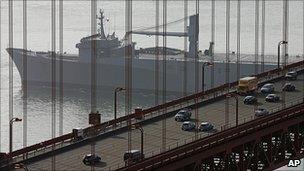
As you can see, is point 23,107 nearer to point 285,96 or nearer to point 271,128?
point 285,96

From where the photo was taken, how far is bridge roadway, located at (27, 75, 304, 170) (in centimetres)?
1540

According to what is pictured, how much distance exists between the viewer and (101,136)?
17.7 metres

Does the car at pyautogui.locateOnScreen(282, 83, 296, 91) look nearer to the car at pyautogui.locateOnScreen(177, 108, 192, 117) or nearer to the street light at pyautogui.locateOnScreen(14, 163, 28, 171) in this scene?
the car at pyautogui.locateOnScreen(177, 108, 192, 117)

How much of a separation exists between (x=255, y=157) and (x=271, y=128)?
34.0 inches

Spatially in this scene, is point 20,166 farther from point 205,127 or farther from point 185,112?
point 185,112

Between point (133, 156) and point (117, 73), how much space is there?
33135 mm

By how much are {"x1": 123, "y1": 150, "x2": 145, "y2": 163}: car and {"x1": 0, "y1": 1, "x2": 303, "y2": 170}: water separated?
1620cm

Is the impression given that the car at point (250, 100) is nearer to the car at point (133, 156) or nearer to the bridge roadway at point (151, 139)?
the bridge roadway at point (151, 139)

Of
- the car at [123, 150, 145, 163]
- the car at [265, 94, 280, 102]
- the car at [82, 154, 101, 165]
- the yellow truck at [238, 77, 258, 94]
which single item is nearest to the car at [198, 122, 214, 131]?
the car at [123, 150, 145, 163]

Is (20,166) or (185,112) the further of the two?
(185,112)

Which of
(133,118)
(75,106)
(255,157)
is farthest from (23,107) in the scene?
(255,157)

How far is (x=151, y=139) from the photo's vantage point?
17.6 m

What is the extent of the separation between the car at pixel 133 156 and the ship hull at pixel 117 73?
27.8 metres

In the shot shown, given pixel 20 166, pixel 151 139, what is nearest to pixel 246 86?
pixel 151 139
